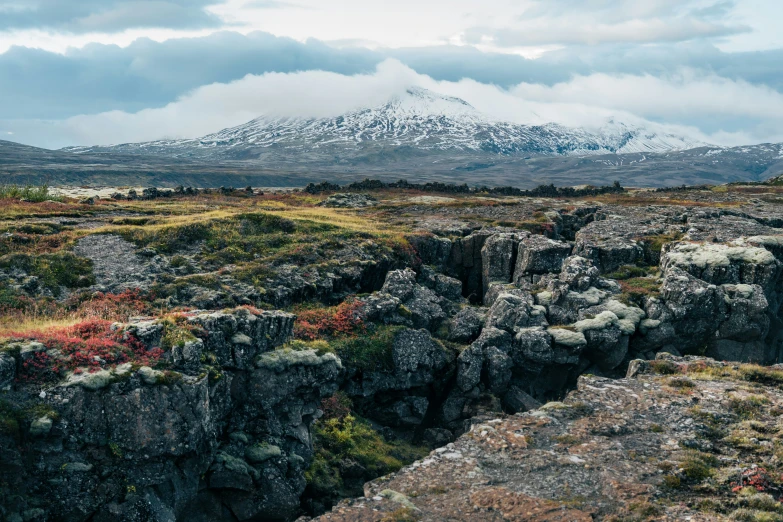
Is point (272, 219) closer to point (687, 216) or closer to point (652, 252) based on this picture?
point (652, 252)

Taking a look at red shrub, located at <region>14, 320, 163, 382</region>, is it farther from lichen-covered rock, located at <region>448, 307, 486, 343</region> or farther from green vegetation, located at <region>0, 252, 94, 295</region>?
lichen-covered rock, located at <region>448, 307, 486, 343</region>

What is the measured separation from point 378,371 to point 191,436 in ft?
46.7

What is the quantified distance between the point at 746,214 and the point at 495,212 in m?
31.7

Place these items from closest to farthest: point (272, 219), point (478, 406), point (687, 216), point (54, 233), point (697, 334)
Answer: point (478, 406)
point (697, 334)
point (54, 233)
point (272, 219)
point (687, 216)

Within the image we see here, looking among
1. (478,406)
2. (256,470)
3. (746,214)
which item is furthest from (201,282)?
(746,214)

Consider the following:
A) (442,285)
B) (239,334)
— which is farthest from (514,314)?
(239,334)

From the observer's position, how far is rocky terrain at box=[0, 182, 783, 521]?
2016cm

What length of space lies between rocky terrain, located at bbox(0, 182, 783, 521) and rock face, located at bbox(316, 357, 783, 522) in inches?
4.4

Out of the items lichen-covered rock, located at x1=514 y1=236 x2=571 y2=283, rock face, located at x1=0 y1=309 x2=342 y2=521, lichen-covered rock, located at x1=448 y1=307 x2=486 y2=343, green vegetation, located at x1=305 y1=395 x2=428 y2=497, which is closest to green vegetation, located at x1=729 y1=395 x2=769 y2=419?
green vegetation, located at x1=305 y1=395 x2=428 y2=497

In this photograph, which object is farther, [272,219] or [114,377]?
[272,219]

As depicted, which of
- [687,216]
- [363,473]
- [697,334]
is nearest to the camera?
[363,473]

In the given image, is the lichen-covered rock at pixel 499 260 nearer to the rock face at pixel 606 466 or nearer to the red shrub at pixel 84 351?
the rock face at pixel 606 466

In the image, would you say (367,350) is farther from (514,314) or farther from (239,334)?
(514,314)

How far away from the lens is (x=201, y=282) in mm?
37250
